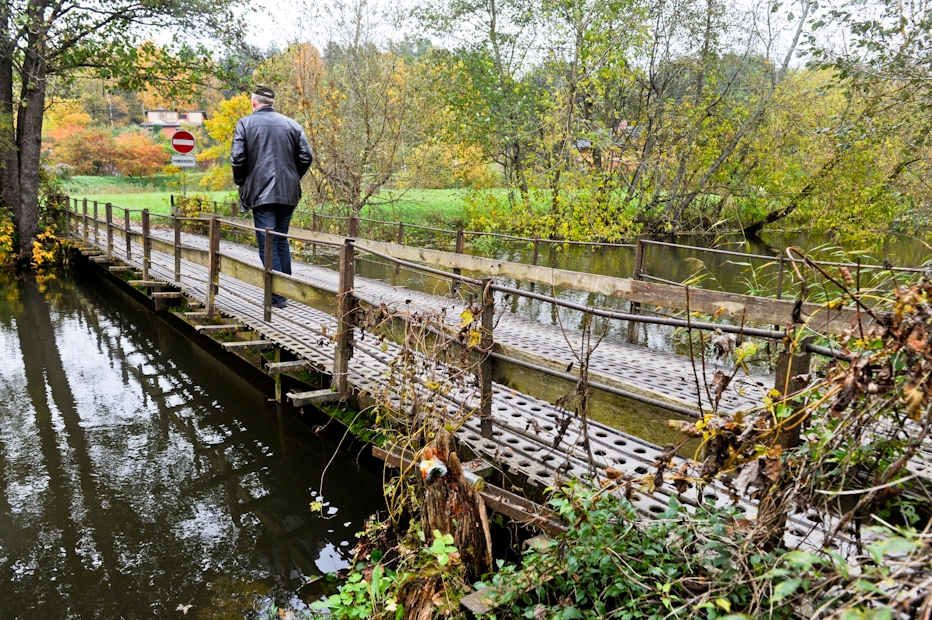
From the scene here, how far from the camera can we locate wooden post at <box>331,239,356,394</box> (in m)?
5.13

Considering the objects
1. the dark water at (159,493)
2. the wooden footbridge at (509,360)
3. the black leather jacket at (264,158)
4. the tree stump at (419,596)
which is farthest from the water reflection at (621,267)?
the tree stump at (419,596)

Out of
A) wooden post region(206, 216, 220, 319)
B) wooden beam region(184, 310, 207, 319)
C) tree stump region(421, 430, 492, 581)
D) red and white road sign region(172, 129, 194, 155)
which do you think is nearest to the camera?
tree stump region(421, 430, 492, 581)

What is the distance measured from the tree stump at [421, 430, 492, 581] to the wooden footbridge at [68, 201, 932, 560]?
0.14m

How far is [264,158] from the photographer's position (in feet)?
22.3

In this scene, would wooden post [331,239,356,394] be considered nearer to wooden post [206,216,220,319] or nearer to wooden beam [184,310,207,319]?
wooden post [206,216,220,319]

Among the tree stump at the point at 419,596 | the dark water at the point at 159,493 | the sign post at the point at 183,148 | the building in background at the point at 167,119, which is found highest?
the building in background at the point at 167,119

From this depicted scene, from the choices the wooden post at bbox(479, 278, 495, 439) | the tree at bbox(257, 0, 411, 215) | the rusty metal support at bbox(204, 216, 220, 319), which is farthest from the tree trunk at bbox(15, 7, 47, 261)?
the wooden post at bbox(479, 278, 495, 439)

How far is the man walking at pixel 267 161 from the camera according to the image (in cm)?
677

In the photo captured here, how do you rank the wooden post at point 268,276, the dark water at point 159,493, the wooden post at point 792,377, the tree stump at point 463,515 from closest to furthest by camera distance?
the wooden post at point 792,377, the tree stump at point 463,515, the dark water at point 159,493, the wooden post at point 268,276

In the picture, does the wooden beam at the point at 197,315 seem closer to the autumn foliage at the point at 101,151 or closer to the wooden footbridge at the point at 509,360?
the wooden footbridge at the point at 509,360

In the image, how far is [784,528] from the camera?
227cm

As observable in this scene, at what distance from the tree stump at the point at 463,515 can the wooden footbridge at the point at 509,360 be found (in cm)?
14

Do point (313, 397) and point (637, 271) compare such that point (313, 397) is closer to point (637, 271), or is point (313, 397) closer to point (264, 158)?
point (264, 158)

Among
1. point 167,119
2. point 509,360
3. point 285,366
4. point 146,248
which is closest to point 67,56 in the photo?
point 146,248
